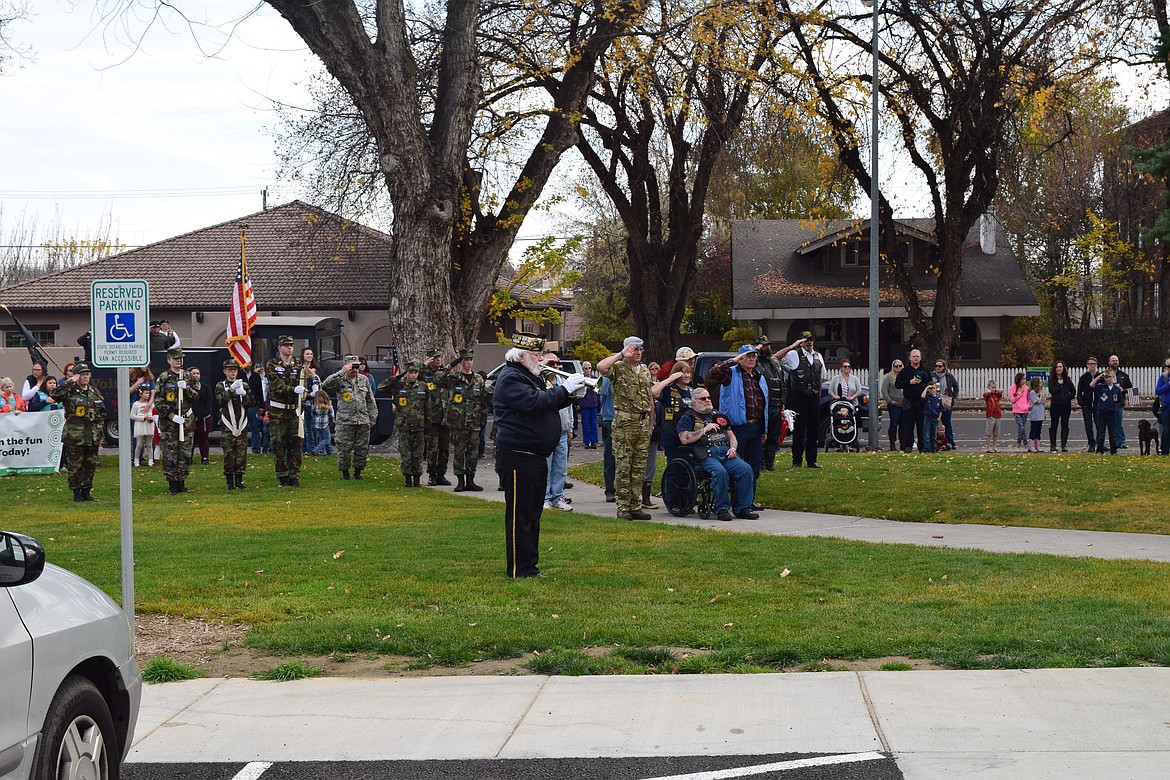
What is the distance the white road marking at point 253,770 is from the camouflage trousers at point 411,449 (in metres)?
13.0

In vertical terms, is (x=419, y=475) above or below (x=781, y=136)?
below

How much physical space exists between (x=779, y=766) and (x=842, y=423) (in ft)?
60.1

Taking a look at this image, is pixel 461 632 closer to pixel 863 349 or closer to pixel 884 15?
pixel 884 15

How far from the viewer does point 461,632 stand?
7.98 m

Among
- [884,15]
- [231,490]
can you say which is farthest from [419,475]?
[884,15]

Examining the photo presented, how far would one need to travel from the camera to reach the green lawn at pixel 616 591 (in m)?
7.51

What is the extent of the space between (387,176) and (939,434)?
38.5 feet

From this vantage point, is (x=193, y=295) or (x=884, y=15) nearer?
(x=884, y=15)

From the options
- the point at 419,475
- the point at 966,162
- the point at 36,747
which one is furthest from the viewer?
the point at 966,162

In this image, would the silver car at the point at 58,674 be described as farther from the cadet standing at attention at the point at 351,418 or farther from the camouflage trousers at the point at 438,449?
the cadet standing at attention at the point at 351,418

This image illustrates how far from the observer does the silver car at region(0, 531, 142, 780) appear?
3.94m

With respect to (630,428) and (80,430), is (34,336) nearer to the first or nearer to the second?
(80,430)

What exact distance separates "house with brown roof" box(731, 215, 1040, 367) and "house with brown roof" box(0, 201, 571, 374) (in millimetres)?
8187

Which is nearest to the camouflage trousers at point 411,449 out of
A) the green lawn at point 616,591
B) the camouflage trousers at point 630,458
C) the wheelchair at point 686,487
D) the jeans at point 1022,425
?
the green lawn at point 616,591
